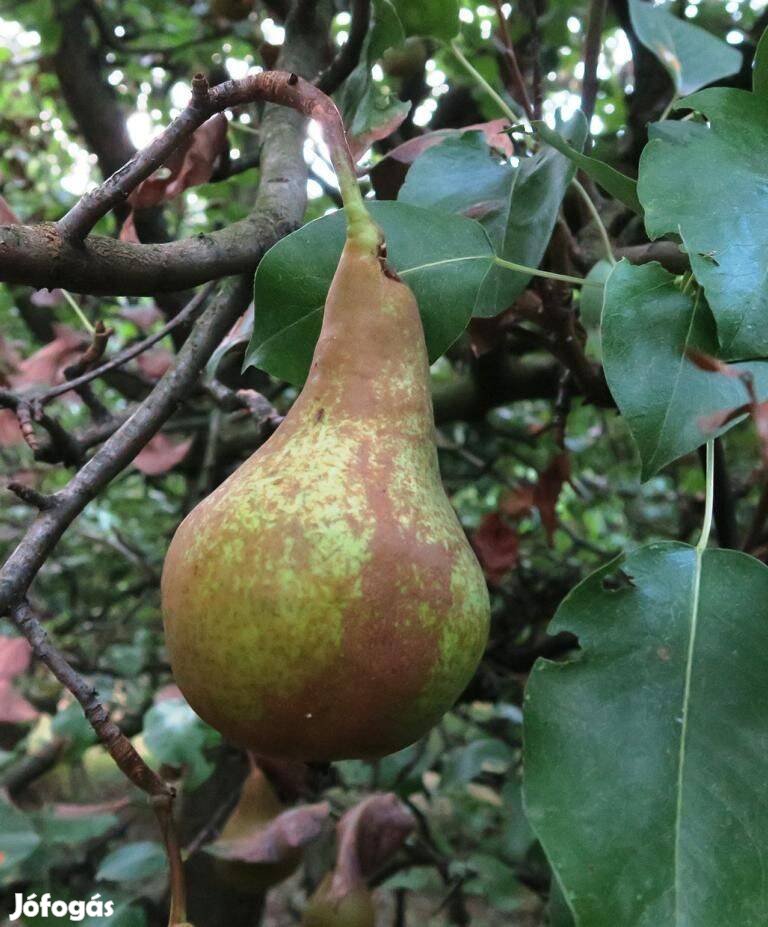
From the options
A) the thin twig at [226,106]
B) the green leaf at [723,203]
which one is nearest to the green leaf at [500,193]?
the green leaf at [723,203]

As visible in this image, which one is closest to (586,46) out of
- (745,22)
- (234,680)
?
(745,22)

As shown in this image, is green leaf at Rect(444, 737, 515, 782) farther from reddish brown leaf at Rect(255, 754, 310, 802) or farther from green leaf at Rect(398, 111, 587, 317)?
green leaf at Rect(398, 111, 587, 317)

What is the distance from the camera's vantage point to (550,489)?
1340mm

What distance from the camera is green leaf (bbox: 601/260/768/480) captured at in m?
0.50

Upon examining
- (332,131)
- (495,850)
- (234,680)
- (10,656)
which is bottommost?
(495,850)

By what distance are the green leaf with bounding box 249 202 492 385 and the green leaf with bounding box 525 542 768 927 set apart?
0.71 feet

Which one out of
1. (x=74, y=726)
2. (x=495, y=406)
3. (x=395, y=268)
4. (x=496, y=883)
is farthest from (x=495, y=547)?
(x=395, y=268)

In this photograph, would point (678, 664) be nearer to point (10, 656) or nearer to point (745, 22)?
point (10, 656)

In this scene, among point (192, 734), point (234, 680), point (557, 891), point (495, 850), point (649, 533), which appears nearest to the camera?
point (234, 680)

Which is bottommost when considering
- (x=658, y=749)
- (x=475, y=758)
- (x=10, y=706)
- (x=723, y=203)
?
(x=475, y=758)

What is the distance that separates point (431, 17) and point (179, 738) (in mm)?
903

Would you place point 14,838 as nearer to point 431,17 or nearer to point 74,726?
point 74,726

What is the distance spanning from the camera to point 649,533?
2.14 m

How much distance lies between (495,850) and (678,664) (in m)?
1.30
